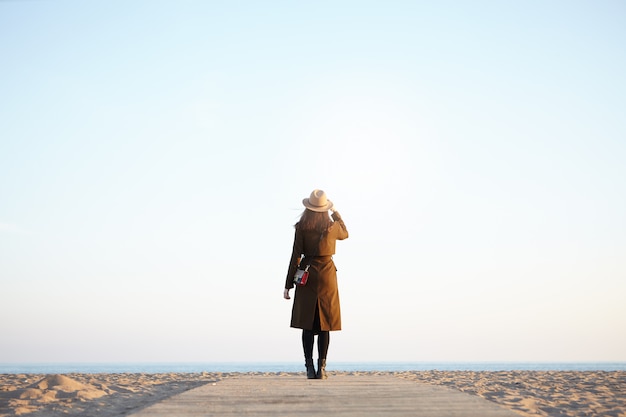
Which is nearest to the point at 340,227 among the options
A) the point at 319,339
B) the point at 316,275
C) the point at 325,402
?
the point at 316,275

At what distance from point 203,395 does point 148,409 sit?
0.95 m

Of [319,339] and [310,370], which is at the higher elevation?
[319,339]

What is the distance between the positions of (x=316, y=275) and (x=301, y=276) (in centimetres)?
20

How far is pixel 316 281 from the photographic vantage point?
762 centimetres

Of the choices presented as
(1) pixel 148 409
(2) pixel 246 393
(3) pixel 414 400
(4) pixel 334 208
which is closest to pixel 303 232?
(4) pixel 334 208

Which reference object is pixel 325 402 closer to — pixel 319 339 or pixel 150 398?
pixel 319 339

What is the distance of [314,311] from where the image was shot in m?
7.57

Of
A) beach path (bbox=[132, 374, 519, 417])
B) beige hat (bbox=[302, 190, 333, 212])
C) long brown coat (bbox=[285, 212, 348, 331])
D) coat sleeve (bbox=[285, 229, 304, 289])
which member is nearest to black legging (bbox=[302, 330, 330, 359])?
long brown coat (bbox=[285, 212, 348, 331])

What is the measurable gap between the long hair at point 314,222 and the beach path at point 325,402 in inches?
85.3

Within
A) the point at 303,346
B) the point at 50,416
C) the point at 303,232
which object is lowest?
the point at 50,416

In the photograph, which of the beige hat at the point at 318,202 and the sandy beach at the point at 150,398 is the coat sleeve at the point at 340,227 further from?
the sandy beach at the point at 150,398

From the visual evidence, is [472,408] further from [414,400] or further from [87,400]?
[87,400]

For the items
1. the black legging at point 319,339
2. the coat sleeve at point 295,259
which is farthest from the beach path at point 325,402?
the coat sleeve at point 295,259

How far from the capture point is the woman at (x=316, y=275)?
24.6 feet
